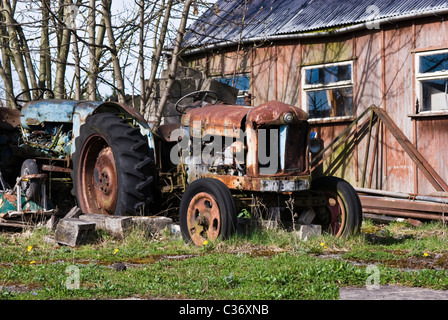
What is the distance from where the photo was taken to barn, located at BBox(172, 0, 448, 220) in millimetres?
10703

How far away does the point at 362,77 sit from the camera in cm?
1167

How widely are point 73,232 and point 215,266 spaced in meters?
2.10

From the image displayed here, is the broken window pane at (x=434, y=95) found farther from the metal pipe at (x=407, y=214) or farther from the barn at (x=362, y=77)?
the metal pipe at (x=407, y=214)

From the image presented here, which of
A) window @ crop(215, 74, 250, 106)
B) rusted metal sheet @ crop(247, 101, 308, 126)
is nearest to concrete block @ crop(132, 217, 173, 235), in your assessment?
rusted metal sheet @ crop(247, 101, 308, 126)

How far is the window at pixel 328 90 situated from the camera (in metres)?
11.9

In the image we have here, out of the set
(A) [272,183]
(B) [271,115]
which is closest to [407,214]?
(A) [272,183]

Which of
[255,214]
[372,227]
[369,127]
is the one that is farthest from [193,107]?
[369,127]

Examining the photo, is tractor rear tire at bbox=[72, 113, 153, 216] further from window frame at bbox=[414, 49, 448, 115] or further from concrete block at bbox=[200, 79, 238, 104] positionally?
window frame at bbox=[414, 49, 448, 115]

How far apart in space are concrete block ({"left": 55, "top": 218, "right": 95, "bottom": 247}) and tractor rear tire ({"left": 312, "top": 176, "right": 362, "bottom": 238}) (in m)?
2.69

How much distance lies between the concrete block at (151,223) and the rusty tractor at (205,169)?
0.19 metres

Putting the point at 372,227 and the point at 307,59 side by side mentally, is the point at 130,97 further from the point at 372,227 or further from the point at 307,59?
the point at 372,227

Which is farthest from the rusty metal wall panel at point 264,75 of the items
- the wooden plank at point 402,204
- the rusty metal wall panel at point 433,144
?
the wooden plank at point 402,204

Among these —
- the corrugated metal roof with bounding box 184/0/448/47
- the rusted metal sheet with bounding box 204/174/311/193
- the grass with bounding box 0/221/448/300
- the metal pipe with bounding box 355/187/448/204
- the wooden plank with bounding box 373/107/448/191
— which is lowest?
the grass with bounding box 0/221/448/300

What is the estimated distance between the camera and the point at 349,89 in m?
11.9
